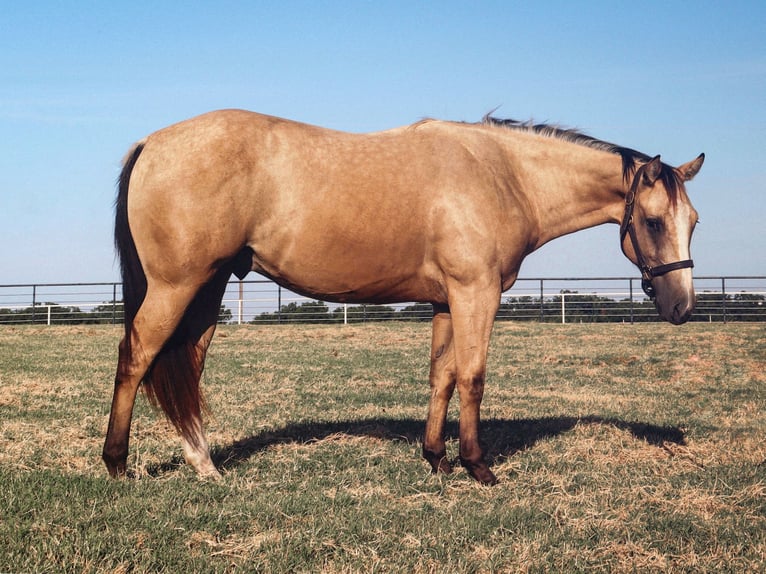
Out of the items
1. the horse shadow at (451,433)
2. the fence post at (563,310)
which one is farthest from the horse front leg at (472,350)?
the fence post at (563,310)

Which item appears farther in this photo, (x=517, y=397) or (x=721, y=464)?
(x=517, y=397)

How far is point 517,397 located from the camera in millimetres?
8688

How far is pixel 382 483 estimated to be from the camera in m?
4.47

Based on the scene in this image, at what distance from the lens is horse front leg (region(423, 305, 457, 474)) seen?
493 centimetres

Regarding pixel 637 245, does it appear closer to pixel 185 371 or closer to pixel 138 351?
pixel 185 371

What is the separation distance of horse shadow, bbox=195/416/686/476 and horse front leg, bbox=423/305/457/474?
48cm

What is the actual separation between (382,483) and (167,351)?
161 centimetres

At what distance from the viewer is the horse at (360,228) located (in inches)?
Answer: 170

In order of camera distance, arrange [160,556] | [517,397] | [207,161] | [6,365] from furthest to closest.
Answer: [6,365]
[517,397]
[207,161]
[160,556]

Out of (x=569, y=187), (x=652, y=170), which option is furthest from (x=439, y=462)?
(x=652, y=170)

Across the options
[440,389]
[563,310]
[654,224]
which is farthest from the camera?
[563,310]

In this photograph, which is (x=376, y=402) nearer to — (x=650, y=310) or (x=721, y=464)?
(x=721, y=464)

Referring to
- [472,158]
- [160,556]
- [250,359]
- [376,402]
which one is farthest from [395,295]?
[250,359]

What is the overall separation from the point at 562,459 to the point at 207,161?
3214 millimetres
